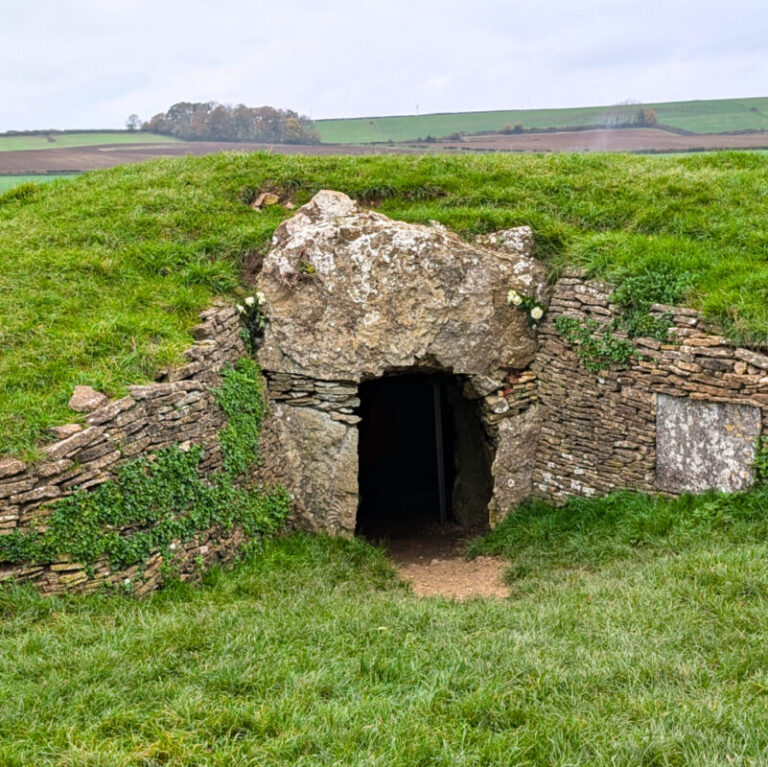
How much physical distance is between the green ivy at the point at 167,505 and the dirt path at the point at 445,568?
1.74 metres

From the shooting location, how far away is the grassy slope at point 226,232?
27.9 feet

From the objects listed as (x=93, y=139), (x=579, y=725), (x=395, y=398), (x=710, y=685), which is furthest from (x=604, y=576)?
(x=93, y=139)

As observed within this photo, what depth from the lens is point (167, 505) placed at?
26.2 ft

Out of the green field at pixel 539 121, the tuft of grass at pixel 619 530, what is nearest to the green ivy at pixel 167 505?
the tuft of grass at pixel 619 530

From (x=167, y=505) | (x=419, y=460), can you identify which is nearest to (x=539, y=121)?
(x=419, y=460)

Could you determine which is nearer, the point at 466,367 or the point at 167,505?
the point at 167,505

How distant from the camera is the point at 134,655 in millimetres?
5719

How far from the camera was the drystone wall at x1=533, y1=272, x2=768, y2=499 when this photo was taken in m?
8.69

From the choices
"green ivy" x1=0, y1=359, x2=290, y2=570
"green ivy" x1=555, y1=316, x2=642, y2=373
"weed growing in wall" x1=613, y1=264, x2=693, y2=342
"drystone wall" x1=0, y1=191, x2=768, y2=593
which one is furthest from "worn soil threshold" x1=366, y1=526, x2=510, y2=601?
"weed growing in wall" x1=613, y1=264, x2=693, y2=342

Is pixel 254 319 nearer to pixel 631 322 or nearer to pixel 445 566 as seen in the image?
pixel 445 566

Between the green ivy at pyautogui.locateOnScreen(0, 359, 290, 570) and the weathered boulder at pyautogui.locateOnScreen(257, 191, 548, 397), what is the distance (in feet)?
2.60

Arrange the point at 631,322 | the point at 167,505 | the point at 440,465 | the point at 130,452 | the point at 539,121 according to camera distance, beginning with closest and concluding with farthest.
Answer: the point at 130,452 → the point at 167,505 → the point at 631,322 → the point at 440,465 → the point at 539,121

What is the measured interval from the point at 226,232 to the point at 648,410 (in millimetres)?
5899

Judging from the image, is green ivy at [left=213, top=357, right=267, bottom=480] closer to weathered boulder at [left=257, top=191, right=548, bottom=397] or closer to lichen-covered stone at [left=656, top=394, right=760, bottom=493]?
weathered boulder at [left=257, top=191, right=548, bottom=397]
